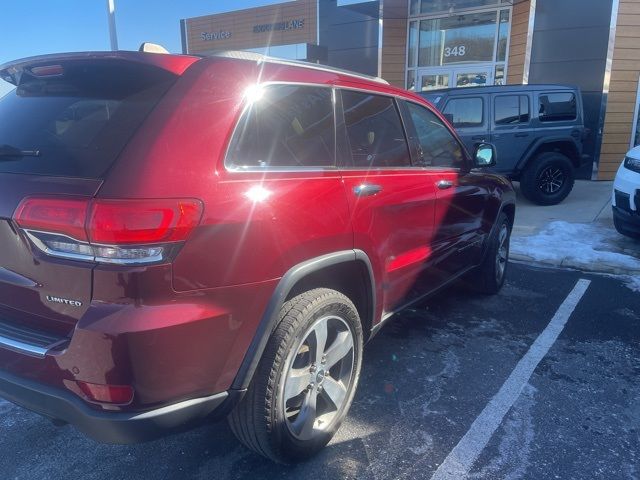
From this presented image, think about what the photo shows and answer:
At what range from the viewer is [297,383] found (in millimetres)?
2225

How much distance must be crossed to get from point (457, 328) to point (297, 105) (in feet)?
7.67

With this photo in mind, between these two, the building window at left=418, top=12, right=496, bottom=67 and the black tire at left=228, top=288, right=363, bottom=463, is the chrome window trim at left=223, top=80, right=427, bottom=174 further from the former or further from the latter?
the building window at left=418, top=12, right=496, bottom=67

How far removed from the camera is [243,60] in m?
2.09

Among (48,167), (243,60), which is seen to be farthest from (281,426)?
(243,60)

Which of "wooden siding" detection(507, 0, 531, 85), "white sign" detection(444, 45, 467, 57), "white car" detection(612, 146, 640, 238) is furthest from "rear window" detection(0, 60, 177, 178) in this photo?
"white sign" detection(444, 45, 467, 57)

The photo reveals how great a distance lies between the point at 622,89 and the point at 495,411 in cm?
1027

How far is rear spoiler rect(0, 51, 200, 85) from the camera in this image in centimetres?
194

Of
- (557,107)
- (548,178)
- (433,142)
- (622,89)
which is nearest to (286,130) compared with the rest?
(433,142)

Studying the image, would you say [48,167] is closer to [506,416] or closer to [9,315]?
[9,315]

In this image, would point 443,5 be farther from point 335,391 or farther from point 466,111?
point 335,391

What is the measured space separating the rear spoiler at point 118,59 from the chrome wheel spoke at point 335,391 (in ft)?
5.08

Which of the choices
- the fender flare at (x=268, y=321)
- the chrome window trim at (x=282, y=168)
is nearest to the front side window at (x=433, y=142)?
the chrome window trim at (x=282, y=168)

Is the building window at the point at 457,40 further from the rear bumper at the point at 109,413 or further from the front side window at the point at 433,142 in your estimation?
the rear bumper at the point at 109,413

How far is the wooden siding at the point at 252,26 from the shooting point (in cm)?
1432
